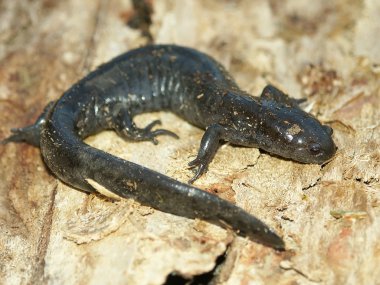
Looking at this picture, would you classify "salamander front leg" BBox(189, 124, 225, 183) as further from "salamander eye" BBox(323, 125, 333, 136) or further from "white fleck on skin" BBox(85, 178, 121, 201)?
"salamander eye" BBox(323, 125, 333, 136)

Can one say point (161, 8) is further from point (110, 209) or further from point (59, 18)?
point (110, 209)

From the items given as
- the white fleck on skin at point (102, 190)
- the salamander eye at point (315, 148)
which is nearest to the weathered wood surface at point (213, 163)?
the white fleck on skin at point (102, 190)

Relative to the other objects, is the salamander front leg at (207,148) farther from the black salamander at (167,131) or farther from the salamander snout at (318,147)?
the salamander snout at (318,147)

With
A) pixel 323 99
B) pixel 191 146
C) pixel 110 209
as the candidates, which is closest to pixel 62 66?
pixel 191 146

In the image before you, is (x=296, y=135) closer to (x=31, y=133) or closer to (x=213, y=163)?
(x=213, y=163)

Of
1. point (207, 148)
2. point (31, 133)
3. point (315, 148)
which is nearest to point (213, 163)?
point (207, 148)
